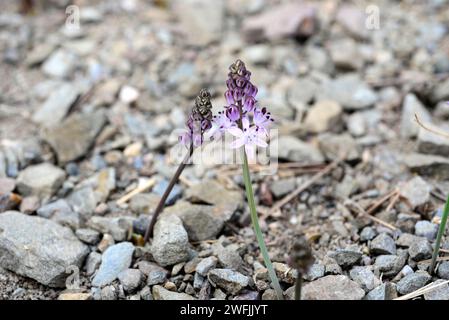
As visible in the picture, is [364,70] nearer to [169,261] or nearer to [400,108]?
[400,108]

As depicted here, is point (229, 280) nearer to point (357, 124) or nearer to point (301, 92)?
point (357, 124)

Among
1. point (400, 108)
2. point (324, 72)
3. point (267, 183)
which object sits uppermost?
point (324, 72)

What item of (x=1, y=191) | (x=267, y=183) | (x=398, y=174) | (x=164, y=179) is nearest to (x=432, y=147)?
(x=398, y=174)

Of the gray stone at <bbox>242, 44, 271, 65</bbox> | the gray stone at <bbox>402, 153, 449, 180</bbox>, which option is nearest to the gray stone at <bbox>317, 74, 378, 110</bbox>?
the gray stone at <bbox>242, 44, 271, 65</bbox>

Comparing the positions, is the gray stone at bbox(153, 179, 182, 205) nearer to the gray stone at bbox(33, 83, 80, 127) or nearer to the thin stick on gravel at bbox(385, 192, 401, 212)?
the gray stone at bbox(33, 83, 80, 127)

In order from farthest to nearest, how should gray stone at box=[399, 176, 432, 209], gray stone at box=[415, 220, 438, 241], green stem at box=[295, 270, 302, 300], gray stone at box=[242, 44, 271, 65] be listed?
gray stone at box=[242, 44, 271, 65], gray stone at box=[399, 176, 432, 209], gray stone at box=[415, 220, 438, 241], green stem at box=[295, 270, 302, 300]

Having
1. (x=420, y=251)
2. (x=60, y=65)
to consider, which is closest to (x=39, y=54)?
(x=60, y=65)
